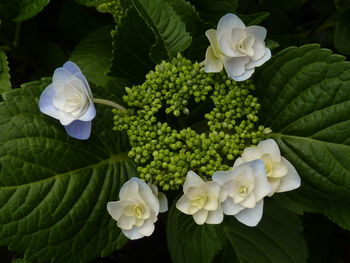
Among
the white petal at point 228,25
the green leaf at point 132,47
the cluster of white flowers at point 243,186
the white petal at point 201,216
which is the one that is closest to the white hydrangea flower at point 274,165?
the cluster of white flowers at point 243,186

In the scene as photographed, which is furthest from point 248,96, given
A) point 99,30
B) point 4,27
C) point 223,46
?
point 4,27

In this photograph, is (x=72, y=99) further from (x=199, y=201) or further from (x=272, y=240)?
(x=272, y=240)

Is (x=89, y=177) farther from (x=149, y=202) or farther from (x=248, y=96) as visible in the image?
(x=248, y=96)

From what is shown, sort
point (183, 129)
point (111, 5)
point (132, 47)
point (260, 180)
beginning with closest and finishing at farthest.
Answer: point (260, 180) < point (183, 129) < point (132, 47) < point (111, 5)

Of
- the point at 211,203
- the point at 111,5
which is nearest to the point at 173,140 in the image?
the point at 211,203

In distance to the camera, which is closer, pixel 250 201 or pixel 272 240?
pixel 250 201
